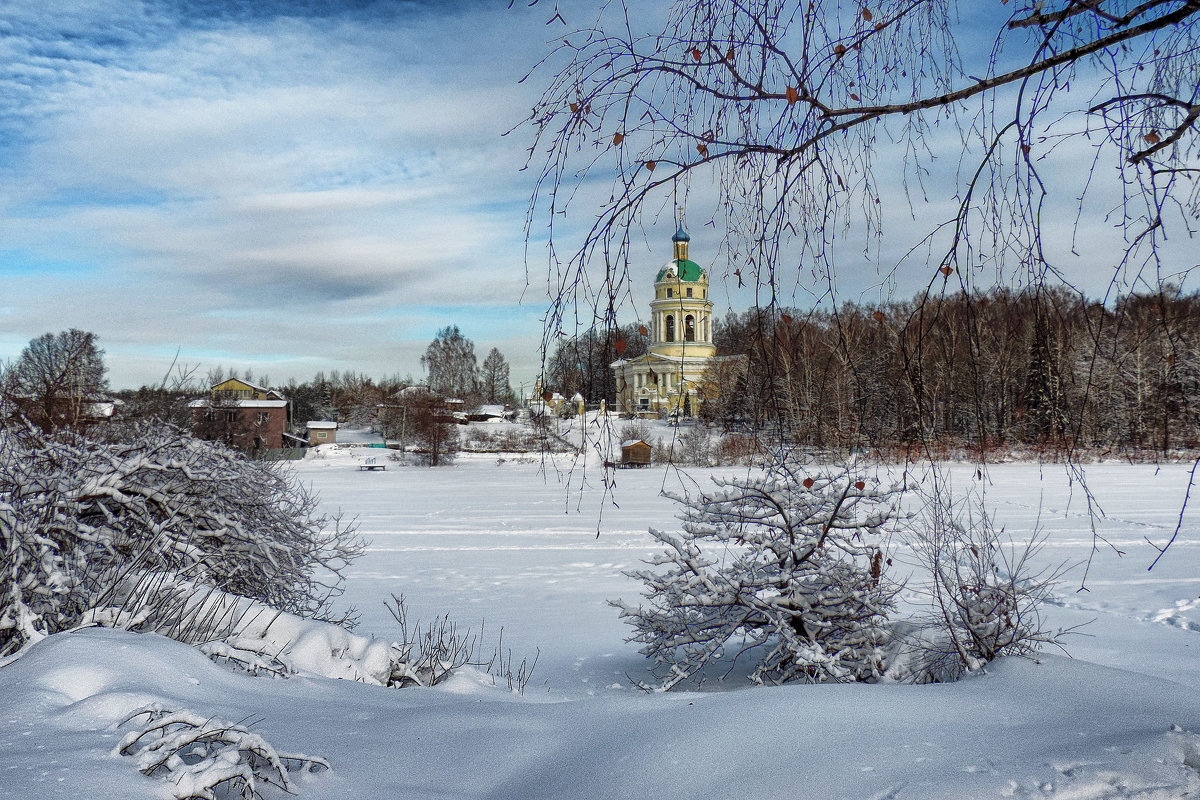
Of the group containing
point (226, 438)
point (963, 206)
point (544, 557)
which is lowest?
point (544, 557)

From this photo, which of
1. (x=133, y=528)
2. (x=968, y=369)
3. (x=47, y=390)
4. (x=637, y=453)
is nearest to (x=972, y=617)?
(x=968, y=369)

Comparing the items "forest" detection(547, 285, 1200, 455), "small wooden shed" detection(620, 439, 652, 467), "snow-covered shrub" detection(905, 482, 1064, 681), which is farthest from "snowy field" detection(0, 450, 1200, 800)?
"small wooden shed" detection(620, 439, 652, 467)

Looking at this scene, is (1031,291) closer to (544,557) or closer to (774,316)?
(774,316)

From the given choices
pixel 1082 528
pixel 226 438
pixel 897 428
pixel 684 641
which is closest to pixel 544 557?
pixel 226 438

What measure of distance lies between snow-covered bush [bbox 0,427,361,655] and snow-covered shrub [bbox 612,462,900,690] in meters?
3.84

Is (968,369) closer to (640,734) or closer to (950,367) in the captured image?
(950,367)

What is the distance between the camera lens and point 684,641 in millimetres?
7598

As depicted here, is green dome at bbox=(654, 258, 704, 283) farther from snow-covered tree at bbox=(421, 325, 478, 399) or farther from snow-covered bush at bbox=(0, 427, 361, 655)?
snow-covered tree at bbox=(421, 325, 478, 399)

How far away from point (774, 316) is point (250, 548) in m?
6.79

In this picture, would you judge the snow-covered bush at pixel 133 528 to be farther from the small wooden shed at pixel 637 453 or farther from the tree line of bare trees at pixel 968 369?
the small wooden shed at pixel 637 453

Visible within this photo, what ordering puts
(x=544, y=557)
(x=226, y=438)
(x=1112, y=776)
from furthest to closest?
(x=544, y=557) < (x=226, y=438) < (x=1112, y=776)

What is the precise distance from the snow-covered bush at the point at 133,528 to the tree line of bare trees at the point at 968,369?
11.7ft

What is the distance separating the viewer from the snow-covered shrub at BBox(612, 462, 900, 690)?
725 cm

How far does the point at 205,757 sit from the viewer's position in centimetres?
242
